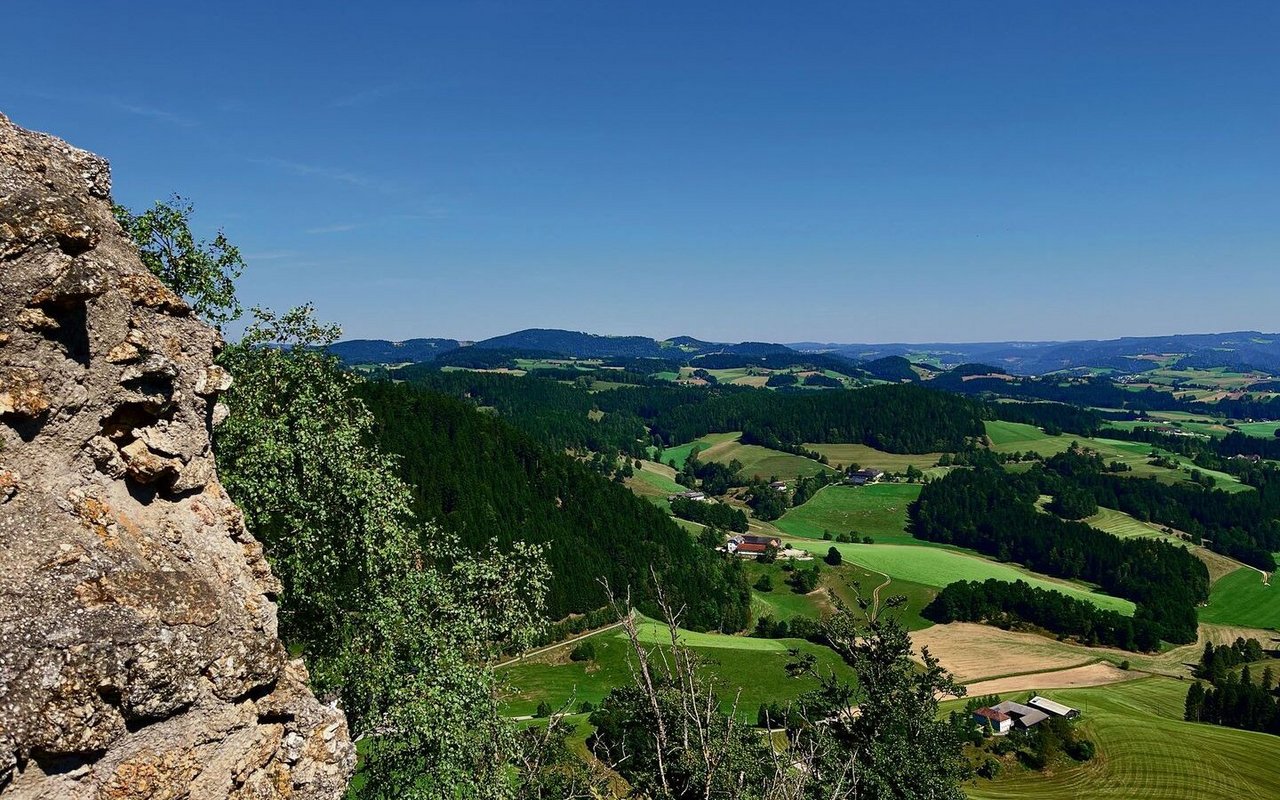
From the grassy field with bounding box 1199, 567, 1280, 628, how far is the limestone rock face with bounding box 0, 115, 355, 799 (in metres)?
172

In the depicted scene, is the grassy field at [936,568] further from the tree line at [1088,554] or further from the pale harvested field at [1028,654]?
the pale harvested field at [1028,654]

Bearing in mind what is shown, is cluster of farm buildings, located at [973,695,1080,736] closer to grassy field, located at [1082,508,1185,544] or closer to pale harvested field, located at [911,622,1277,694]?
pale harvested field, located at [911,622,1277,694]

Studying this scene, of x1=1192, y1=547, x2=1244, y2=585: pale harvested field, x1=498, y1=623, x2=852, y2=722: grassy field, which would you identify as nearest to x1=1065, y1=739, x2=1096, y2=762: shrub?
x1=498, y1=623, x2=852, y2=722: grassy field

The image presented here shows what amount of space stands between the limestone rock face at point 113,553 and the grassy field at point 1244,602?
172 m

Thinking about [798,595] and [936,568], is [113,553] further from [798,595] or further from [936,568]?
[936,568]

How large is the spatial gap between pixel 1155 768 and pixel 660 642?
49.9 metres

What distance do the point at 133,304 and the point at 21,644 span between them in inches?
210

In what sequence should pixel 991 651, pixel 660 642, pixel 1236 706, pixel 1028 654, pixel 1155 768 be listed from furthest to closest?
pixel 991 651
pixel 1028 654
pixel 1236 706
pixel 660 642
pixel 1155 768

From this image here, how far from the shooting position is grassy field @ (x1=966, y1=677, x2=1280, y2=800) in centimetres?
5894

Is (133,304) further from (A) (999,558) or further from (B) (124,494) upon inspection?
(A) (999,558)

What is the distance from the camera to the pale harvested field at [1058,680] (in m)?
91.6

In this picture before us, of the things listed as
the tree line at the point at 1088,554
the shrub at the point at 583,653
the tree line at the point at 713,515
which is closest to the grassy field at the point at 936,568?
the tree line at the point at 1088,554

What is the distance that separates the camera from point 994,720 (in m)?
73.6

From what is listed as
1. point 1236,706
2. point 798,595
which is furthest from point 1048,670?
point 798,595
